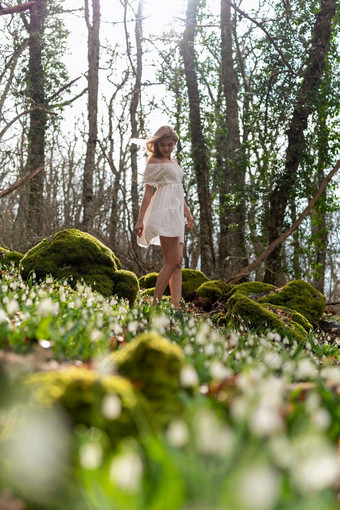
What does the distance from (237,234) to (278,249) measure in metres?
1.39

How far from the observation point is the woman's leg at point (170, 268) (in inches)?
277

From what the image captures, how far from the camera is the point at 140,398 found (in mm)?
1836

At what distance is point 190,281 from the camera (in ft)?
35.6

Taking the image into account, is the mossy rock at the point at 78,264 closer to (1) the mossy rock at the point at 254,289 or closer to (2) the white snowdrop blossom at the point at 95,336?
(1) the mossy rock at the point at 254,289

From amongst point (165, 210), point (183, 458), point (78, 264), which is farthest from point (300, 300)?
point (183, 458)

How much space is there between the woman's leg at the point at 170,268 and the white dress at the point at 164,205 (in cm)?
15

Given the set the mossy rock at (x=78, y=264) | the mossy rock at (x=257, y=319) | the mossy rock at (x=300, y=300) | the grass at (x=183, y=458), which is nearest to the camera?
the grass at (x=183, y=458)

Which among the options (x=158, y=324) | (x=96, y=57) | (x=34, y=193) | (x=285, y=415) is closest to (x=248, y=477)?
(x=285, y=415)

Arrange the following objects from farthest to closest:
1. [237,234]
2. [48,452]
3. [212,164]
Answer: [212,164] → [237,234] → [48,452]

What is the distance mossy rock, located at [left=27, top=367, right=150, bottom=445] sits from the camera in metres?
1.68

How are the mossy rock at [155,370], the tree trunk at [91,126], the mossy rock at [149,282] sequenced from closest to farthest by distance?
the mossy rock at [155,370] < the tree trunk at [91,126] < the mossy rock at [149,282]

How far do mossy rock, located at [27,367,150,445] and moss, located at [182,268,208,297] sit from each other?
339 inches

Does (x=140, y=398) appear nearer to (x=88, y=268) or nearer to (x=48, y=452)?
(x=48, y=452)

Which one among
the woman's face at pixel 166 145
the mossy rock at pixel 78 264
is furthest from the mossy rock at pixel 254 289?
the woman's face at pixel 166 145
